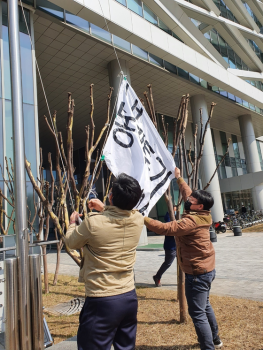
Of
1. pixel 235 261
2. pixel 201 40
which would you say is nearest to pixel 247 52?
pixel 201 40

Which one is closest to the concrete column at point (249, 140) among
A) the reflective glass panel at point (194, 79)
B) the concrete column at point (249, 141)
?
the concrete column at point (249, 141)

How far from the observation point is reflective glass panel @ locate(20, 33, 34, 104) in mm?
11570

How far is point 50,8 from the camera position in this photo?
1290 centimetres

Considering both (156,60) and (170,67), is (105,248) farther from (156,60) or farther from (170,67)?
(170,67)

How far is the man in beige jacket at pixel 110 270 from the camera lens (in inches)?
78.3

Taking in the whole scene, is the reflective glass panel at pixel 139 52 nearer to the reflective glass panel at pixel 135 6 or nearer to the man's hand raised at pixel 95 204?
the reflective glass panel at pixel 135 6

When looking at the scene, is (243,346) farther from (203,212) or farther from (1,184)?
(1,184)

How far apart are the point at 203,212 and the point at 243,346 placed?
5.37ft

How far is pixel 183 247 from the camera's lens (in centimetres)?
313

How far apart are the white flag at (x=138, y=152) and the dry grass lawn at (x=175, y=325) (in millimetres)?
1684

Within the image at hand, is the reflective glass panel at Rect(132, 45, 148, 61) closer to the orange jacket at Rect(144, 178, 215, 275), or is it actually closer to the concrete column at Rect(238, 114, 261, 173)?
the concrete column at Rect(238, 114, 261, 173)

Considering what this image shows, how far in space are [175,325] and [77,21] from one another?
14.1 meters

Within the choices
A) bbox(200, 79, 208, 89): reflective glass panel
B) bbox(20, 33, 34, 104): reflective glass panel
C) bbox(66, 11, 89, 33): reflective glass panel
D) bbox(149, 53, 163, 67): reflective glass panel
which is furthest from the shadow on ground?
bbox(200, 79, 208, 89): reflective glass panel

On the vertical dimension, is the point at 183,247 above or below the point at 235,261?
above
